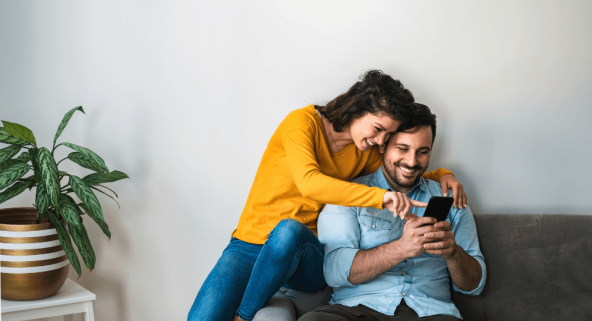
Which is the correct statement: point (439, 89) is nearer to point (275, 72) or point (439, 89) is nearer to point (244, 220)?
point (275, 72)

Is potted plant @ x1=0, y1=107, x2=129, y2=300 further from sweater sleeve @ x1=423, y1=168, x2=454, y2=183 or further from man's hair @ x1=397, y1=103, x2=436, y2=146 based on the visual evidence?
sweater sleeve @ x1=423, y1=168, x2=454, y2=183

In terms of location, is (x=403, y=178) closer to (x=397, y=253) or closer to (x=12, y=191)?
(x=397, y=253)

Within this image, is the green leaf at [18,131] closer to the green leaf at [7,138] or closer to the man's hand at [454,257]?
the green leaf at [7,138]

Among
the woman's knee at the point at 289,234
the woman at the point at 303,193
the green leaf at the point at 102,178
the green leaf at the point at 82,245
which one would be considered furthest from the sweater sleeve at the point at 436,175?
the green leaf at the point at 82,245

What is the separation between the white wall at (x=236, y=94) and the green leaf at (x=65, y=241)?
354 millimetres

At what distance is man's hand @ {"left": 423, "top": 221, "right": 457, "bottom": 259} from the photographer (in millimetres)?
1444

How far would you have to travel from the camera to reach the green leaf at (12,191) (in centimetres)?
157

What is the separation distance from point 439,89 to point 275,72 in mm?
771

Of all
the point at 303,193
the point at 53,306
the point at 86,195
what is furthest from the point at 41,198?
the point at 303,193

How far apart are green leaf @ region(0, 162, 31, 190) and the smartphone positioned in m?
1.42

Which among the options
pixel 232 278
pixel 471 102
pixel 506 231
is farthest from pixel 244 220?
pixel 471 102

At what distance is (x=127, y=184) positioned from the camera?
1972 millimetres

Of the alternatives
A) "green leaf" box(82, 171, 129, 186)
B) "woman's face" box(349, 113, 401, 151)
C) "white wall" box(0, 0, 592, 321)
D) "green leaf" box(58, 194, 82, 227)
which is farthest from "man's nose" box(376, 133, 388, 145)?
"green leaf" box(58, 194, 82, 227)

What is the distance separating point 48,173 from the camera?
1.53 m
